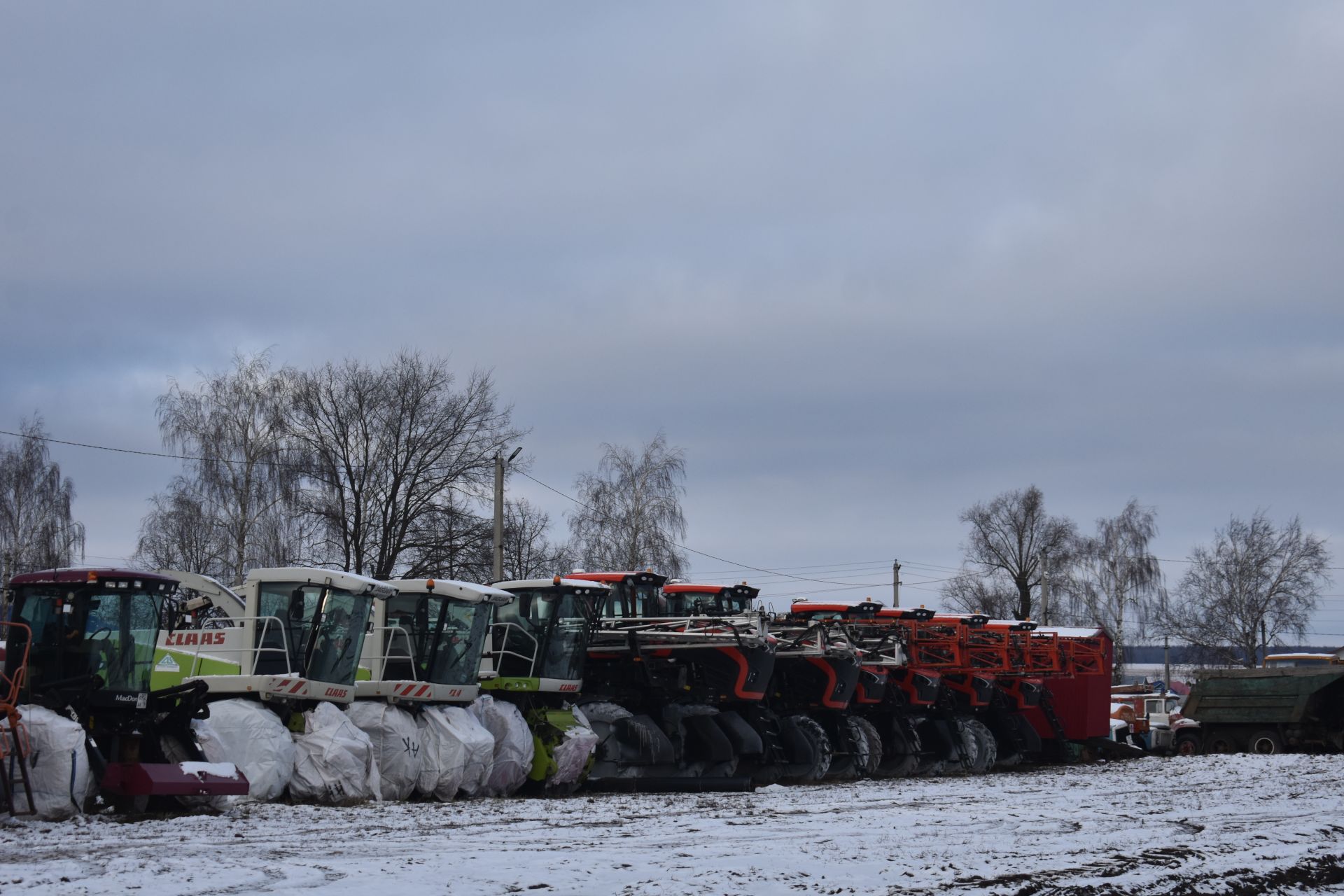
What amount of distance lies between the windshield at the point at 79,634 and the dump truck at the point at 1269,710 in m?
27.1

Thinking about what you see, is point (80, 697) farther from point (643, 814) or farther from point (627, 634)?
point (627, 634)

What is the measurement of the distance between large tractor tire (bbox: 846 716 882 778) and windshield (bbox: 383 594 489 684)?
8059 millimetres

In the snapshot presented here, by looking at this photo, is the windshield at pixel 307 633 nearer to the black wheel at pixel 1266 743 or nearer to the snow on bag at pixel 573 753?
the snow on bag at pixel 573 753

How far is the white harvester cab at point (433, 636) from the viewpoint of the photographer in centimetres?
1873

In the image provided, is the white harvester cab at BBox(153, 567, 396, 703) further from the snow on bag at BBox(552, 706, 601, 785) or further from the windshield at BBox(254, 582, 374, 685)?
the snow on bag at BBox(552, 706, 601, 785)

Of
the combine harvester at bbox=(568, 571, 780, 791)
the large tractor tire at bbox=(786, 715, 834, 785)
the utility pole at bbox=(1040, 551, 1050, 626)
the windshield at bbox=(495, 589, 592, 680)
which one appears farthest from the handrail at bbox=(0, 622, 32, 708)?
the utility pole at bbox=(1040, 551, 1050, 626)

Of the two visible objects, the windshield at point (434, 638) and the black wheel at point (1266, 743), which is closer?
the windshield at point (434, 638)

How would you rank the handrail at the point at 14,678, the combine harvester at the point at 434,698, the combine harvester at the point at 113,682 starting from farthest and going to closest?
the combine harvester at the point at 434,698
the combine harvester at the point at 113,682
the handrail at the point at 14,678

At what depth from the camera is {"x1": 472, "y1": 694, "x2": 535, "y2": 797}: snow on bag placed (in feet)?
60.4

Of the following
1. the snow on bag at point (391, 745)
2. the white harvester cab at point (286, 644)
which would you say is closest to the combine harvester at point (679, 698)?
the snow on bag at point (391, 745)

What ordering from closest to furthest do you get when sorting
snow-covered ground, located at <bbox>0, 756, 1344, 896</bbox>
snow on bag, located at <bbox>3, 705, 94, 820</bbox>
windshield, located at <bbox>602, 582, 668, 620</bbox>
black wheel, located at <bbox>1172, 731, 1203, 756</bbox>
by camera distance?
1. snow-covered ground, located at <bbox>0, 756, 1344, 896</bbox>
2. snow on bag, located at <bbox>3, 705, 94, 820</bbox>
3. windshield, located at <bbox>602, 582, 668, 620</bbox>
4. black wheel, located at <bbox>1172, 731, 1203, 756</bbox>

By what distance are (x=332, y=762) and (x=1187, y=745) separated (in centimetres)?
2579

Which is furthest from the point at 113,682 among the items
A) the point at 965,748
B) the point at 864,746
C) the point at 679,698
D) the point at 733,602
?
the point at 965,748

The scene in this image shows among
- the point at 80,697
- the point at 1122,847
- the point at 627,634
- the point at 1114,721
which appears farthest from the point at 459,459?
the point at 1122,847
